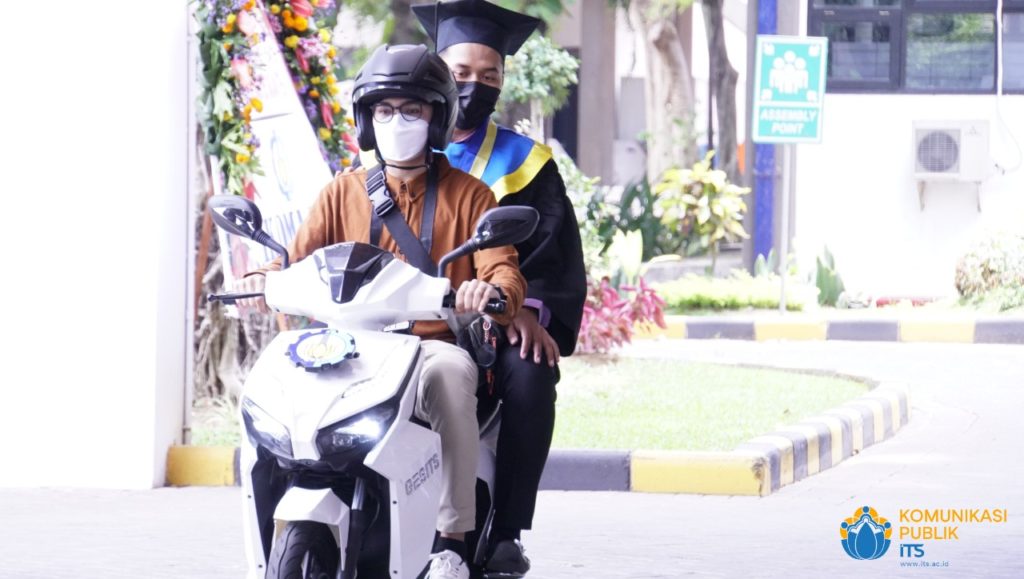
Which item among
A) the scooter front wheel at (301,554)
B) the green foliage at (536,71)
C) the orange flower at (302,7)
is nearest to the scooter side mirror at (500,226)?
the scooter front wheel at (301,554)

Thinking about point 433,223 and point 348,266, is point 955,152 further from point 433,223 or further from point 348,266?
point 348,266

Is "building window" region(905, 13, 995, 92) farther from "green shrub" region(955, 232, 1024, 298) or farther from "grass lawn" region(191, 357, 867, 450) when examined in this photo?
"grass lawn" region(191, 357, 867, 450)

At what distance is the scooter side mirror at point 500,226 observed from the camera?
414 cm

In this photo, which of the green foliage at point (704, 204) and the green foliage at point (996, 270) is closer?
the green foliage at point (996, 270)

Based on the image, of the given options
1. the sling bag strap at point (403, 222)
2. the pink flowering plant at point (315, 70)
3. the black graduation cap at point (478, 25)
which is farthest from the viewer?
the pink flowering plant at point (315, 70)

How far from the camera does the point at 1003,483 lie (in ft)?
26.6

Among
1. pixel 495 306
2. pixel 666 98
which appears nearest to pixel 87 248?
pixel 495 306

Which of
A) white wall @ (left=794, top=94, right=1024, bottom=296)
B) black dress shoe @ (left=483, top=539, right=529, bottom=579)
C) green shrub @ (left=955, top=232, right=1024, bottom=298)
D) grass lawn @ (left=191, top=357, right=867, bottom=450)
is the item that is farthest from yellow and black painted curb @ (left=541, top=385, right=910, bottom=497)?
white wall @ (left=794, top=94, right=1024, bottom=296)

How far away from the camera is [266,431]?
392 centimetres

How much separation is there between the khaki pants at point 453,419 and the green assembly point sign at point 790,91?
1236cm

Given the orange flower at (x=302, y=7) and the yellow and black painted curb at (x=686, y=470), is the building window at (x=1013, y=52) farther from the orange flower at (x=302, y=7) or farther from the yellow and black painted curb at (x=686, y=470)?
the orange flower at (x=302, y=7)

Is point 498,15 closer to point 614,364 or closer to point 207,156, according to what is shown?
point 207,156

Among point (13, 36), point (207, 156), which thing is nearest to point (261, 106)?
point (207, 156)

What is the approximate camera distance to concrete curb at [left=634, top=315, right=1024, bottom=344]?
15.6 metres
